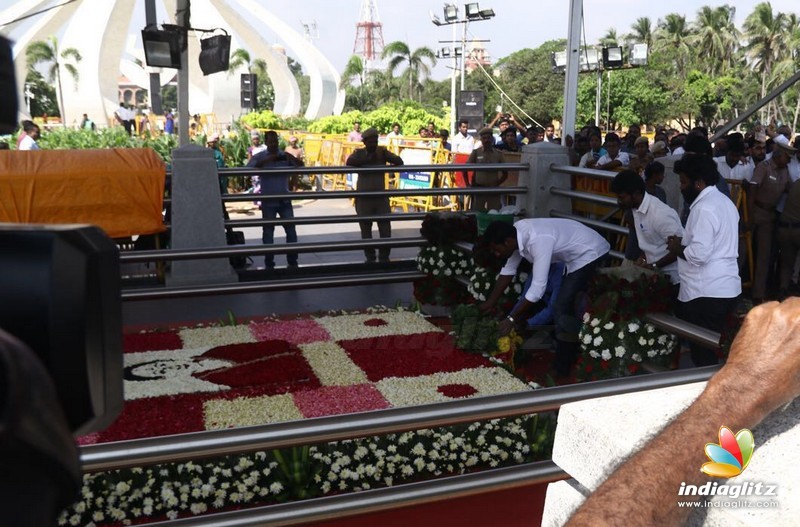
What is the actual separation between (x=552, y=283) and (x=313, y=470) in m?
3.07

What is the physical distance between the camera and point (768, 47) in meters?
63.8

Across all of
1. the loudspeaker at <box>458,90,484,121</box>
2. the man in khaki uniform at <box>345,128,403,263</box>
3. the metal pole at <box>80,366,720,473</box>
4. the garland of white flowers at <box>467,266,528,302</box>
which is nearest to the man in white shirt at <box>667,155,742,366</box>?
the garland of white flowers at <box>467,266,528,302</box>

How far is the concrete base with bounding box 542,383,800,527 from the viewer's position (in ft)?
4.10

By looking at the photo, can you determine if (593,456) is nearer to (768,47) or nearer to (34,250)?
(34,250)

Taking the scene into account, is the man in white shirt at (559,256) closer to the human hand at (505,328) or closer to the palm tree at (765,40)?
the human hand at (505,328)

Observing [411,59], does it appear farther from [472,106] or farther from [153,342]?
[153,342]

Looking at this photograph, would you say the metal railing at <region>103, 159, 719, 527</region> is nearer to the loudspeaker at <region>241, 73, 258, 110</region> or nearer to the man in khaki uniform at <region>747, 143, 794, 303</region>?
the man in khaki uniform at <region>747, 143, 794, 303</region>

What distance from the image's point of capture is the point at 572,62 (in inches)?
431

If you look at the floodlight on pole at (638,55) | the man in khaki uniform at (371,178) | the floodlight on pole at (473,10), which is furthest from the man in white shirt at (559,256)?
the floodlight on pole at (473,10)

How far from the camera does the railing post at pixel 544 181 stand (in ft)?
27.6

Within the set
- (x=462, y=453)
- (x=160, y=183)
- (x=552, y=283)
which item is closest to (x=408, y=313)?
(x=552, y=283)

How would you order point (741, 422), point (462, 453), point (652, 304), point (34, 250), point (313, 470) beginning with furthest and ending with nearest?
point (652, 304), point (462, 453), point (313, 470), point (741, 422), point (34, 250)

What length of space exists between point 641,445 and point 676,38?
78044 mm

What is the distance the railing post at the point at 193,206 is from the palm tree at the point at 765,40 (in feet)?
205
